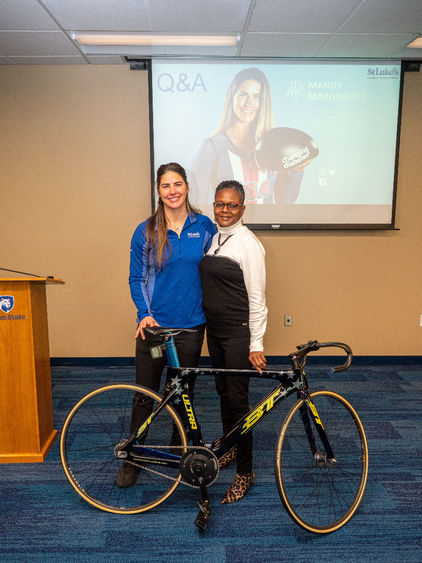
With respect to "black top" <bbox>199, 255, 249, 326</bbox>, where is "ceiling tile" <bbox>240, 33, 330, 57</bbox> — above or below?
above

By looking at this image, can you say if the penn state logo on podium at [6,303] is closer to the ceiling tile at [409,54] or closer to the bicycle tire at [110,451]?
the bicycle tire at [110,451]

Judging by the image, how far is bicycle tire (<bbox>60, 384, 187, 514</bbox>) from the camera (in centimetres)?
166

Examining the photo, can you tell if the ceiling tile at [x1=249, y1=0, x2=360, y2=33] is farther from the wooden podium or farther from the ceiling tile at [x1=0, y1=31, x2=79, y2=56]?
the wooden podium

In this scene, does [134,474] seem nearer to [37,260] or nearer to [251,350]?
[251,350]

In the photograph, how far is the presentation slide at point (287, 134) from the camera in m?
3.20

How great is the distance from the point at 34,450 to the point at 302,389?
1487mm

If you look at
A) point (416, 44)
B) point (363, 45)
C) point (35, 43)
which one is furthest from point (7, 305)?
point (416, 44)

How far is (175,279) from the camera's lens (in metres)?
1.78

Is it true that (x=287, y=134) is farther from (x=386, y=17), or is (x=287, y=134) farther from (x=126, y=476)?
(x=126, y=476)

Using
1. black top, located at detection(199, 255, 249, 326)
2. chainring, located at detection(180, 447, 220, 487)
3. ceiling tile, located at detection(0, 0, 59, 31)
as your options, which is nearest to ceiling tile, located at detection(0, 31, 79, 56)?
ceiling tile, located at detection(0, 0, 59, 31)

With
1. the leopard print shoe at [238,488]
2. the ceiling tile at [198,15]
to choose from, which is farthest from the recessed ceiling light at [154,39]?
the leopard print shoe at [238,488]

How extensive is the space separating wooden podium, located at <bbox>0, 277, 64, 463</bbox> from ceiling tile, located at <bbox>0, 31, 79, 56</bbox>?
186 centimetres

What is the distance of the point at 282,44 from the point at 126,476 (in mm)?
3041

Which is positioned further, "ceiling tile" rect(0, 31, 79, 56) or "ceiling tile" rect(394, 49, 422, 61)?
"ceiling tile" rect(394, 49, 422, 61)
